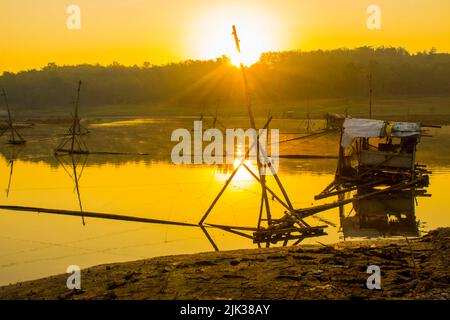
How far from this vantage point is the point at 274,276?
7.21 metres

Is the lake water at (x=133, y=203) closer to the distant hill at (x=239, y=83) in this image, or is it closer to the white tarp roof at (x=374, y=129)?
the white tarp roof at (x=374, y=129)

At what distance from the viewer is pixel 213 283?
7.04 m

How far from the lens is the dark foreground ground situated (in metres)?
6.58

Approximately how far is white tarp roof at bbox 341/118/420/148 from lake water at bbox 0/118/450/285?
1.93 metres

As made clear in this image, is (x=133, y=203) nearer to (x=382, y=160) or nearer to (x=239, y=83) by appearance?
(x=382, y=160)

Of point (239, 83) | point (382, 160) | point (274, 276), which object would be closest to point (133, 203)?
point (382, 160)

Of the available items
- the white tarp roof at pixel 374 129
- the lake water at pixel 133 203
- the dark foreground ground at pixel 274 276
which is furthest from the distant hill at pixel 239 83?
the dark foreground ground at pixel 274 276

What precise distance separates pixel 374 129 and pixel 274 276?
10570mm

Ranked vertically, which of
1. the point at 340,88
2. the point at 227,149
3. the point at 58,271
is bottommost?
the point at 58,271
